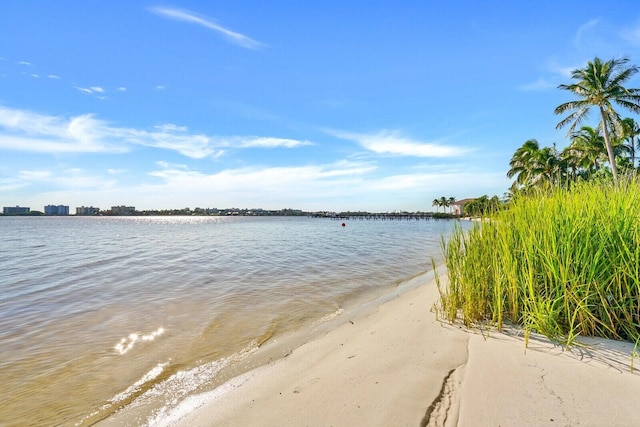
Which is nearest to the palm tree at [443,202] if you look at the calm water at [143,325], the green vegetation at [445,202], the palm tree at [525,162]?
the green vegetation at [445,202]

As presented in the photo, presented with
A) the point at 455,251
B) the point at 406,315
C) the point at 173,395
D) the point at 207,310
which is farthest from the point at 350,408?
the point at 207,310

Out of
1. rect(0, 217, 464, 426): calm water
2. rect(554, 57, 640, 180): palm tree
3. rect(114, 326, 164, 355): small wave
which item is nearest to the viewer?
rect(0, 217, 464, 426): calm water

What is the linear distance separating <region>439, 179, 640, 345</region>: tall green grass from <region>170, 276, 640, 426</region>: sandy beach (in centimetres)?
32

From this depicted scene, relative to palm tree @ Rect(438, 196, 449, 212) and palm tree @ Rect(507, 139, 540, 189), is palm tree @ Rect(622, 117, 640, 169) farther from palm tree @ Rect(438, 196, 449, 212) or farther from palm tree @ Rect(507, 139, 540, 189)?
palm tree @ Rect(438, 196, 449, 212)

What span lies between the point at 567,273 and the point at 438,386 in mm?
2147

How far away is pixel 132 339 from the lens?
5.71 metres

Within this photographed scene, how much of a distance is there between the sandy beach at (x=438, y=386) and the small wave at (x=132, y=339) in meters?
2.56

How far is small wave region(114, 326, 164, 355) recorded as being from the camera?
530 centimetres

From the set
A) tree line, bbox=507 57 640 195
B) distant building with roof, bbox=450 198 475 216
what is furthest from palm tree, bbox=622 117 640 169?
distant building with roof, bbox=450 198 475 216

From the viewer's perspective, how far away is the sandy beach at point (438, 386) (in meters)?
2.50

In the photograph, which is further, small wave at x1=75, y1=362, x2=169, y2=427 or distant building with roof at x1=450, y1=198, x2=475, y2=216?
distant building with roof at x1=450, y1=198, x2=475, y2=216

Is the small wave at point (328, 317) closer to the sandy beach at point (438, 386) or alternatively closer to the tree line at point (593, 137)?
the sandy beach at point (438, 386)

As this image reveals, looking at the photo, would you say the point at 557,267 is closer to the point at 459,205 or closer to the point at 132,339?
the point at 132,339

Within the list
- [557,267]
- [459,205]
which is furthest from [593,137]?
[459,205]
